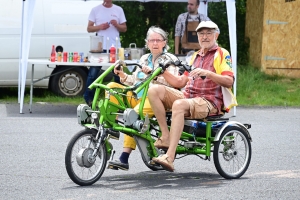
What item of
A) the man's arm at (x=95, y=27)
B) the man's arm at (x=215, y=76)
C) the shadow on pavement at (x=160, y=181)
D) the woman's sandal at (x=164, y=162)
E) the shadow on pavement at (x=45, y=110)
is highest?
the man's arm at (x=95, y=27)

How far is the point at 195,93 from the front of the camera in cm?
837

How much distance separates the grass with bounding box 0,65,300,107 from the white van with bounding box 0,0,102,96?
1.04 ft

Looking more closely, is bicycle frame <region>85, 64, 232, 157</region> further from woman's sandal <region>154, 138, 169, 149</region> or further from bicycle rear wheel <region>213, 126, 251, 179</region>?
bicycle rear wheel <region>213, 126, 251, 179</region>

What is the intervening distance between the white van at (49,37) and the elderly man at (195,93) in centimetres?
784

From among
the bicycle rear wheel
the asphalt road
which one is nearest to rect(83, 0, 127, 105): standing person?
the asphalt road

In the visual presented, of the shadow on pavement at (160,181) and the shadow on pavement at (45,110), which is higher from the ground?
the shadow on pavement at (45,110)

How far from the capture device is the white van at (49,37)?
52.0 feet

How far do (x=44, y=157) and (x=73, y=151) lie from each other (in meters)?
2.03

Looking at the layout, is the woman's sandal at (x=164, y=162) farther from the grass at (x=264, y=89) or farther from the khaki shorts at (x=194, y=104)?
the grass at (x=264, y=89)

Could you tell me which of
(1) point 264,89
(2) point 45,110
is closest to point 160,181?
(2) point 45,110

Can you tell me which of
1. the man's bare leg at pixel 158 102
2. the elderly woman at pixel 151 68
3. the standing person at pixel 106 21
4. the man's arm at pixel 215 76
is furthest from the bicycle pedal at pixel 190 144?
the standing person at pixel 106 21

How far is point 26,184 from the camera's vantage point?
785 centimetres

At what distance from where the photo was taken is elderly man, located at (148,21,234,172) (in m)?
7.96

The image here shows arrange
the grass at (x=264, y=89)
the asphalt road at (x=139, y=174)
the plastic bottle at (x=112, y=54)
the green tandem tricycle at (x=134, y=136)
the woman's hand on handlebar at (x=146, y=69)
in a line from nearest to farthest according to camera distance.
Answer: the asphalt road at (x=139, y=174) → the green tandem tricycle at (x=134, y=136) → the woman's hand on handlebar at (x=146, y=69) → the plastic bottle at (x=112, y=54) → the grass at (x=264, y=89)
